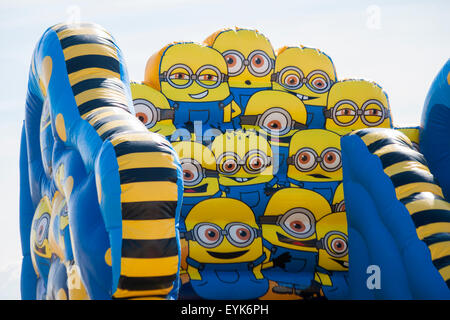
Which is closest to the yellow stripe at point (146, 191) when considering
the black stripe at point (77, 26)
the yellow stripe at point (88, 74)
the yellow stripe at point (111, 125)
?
the yellow stripe at point (111, 125)

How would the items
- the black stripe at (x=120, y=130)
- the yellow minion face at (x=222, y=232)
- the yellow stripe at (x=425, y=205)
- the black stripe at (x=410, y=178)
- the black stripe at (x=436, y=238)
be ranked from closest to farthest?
the black stripe at (x=120, y=130) → the black stripe at (x=436, y=238) → the yellow stripe at (x=425, y=205) → the black stripe at (x=410, y=178) → the yellow minion face at (x=222, y=232)

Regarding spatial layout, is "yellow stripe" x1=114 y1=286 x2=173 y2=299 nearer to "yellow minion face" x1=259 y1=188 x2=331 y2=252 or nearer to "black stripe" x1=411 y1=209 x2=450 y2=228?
"black stripe" x1=411 y1=209 x2=450 y2=228

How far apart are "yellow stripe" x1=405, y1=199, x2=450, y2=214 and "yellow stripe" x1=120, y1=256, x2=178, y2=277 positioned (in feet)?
3.14

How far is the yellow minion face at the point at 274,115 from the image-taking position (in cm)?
270

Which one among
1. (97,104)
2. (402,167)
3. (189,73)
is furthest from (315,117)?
(97,104)

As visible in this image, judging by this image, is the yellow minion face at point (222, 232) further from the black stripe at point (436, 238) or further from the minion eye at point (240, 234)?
the black stripe at point (436, 238)

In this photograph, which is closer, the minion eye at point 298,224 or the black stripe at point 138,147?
the black stripe at point 138,147

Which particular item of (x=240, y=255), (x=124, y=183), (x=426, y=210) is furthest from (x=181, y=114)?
(x=124, y=183)

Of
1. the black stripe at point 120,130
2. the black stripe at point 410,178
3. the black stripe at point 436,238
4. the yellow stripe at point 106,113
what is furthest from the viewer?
the black stripe at point 410,178

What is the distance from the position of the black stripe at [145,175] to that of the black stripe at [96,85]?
0.49m

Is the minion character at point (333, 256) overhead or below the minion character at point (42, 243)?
below

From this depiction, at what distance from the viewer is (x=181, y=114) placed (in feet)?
8.60

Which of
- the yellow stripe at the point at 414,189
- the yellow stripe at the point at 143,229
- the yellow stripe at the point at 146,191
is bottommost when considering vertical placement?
the yellow stripe at the point at 414,189

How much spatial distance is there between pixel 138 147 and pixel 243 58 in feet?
5.60
